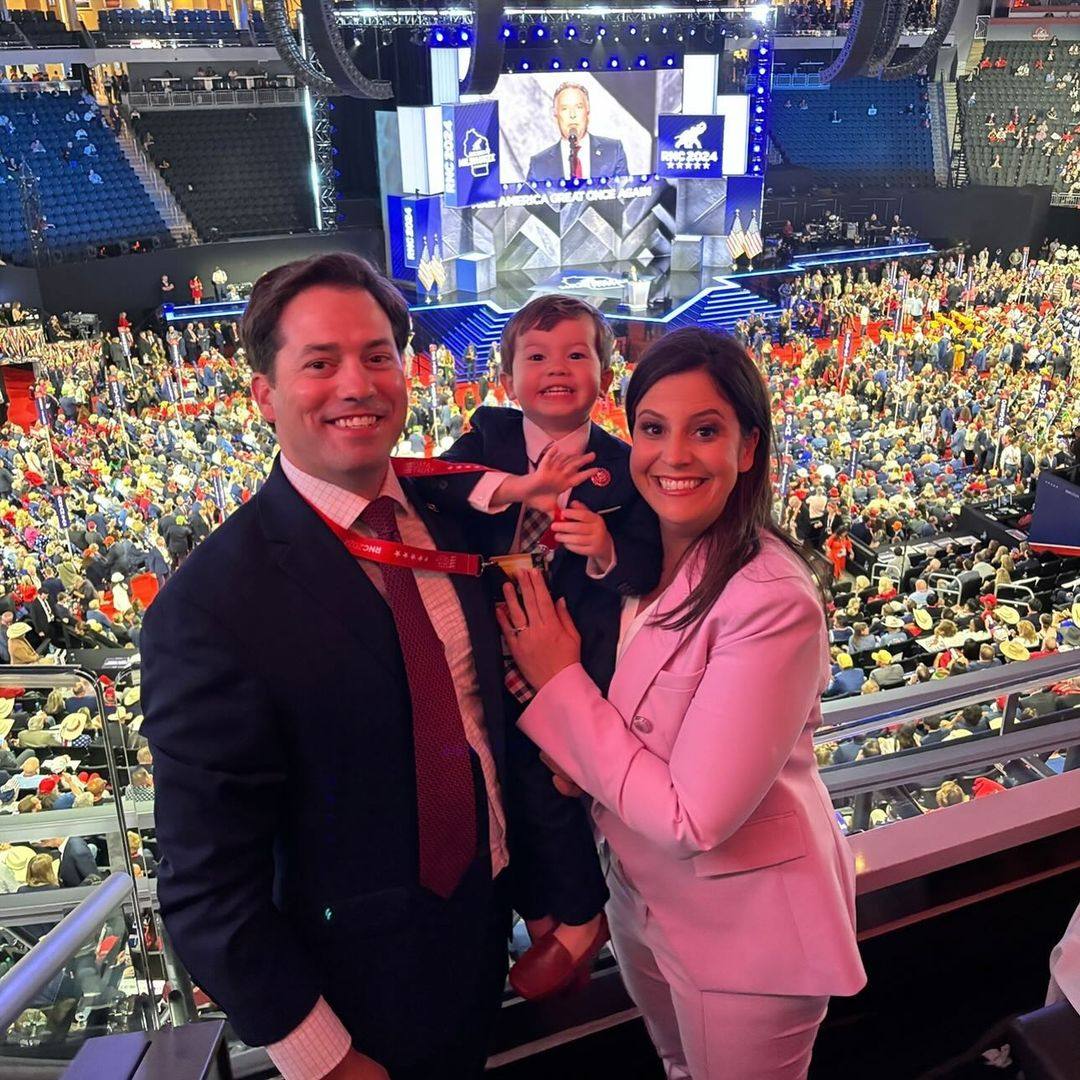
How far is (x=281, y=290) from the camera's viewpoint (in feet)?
3.53

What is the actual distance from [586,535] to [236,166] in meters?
15.8

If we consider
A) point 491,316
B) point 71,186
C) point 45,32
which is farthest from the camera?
point 491,316

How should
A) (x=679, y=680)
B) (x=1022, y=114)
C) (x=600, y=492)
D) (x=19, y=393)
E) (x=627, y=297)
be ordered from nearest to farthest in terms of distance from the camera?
(x=679, y=680)
(x=600, y=492)
(x=19, y=393)
(x=627, y=297)
(x=1022, y=114)

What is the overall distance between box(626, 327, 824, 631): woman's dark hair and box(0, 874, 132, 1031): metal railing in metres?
0.97

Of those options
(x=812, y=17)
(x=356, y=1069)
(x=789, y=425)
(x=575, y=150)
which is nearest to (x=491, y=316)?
(x=575, y=150)

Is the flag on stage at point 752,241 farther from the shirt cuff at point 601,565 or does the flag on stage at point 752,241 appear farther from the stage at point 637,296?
the shirt cuff at point 601,565

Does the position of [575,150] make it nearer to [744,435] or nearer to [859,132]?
[859,132]

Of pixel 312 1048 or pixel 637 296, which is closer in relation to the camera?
pixel 312 1048

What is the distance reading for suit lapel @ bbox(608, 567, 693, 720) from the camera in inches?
47.1

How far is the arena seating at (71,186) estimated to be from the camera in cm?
1282

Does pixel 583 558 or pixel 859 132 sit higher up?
pixel 859 132

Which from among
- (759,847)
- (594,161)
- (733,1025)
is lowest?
(733,1025)


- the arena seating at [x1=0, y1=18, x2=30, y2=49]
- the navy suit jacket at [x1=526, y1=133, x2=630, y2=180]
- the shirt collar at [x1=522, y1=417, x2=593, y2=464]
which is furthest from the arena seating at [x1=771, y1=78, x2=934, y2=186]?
the shirt collar at [x1=522, y1=417, x2=593, y2=464]

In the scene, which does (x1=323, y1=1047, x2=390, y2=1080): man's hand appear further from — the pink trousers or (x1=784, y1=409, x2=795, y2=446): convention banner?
(x1=784, y1=409, x2=795, y2=446): convention banner
